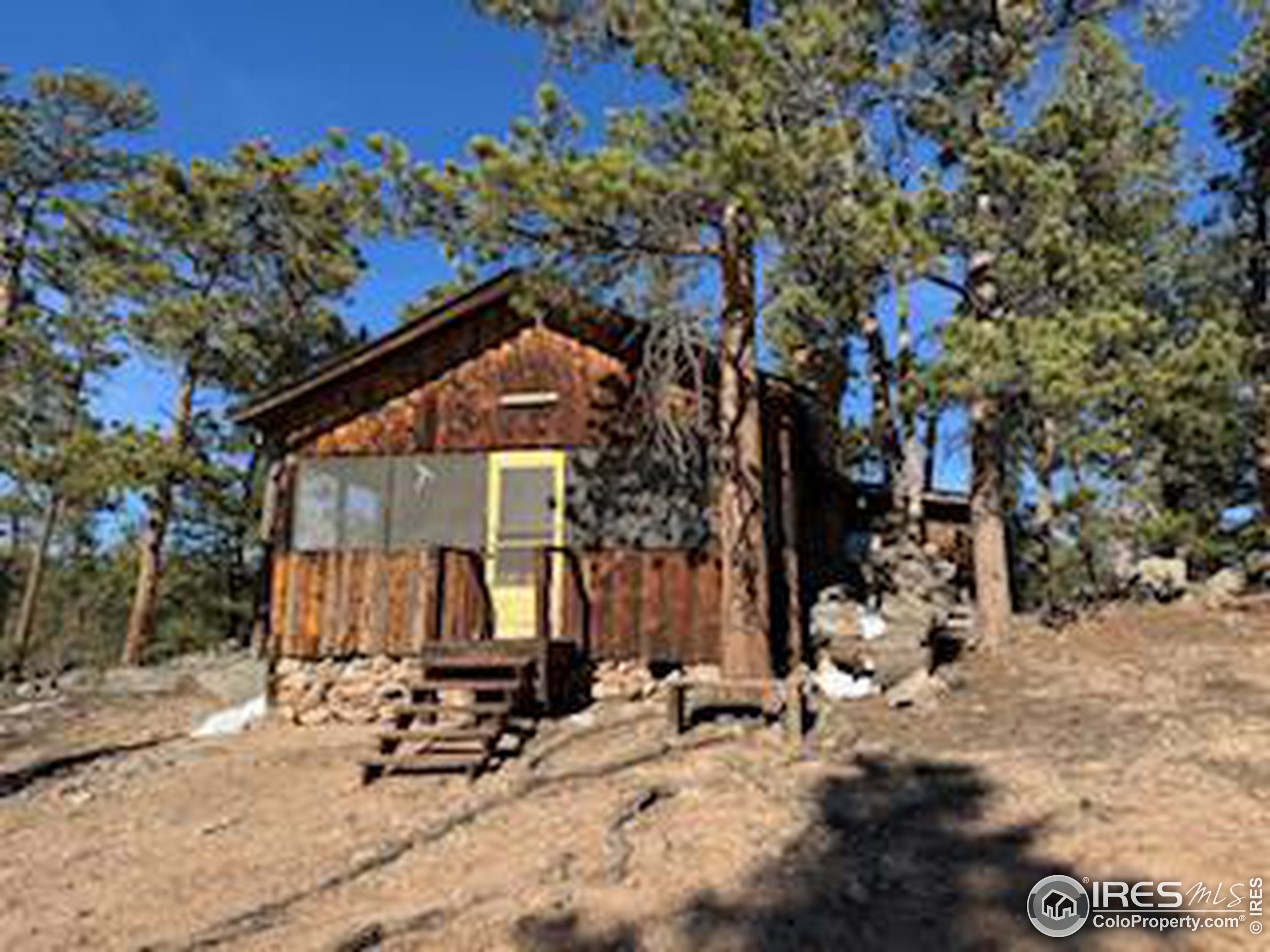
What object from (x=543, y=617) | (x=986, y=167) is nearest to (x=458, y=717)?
(x=543, y=617)

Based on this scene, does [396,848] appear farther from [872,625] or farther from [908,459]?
[908,459]

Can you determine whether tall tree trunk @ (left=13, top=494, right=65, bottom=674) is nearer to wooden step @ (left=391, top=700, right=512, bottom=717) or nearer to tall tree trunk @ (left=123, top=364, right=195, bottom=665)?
tall tree trunk @ (left=123, top=364, right=195, bottom=665)

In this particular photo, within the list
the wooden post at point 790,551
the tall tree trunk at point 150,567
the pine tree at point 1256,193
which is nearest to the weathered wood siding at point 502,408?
the wooden post at point 790,551

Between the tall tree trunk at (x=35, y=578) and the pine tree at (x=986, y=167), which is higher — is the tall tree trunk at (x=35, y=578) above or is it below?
below

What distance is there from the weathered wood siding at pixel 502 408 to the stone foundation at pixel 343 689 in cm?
280

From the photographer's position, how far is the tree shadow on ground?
14.5 ft

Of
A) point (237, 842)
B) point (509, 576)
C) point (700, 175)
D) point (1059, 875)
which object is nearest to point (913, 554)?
point (509, 576)

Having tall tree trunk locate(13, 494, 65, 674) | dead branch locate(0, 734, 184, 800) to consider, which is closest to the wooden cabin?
dead branch locate(0, 734, 184, 800)

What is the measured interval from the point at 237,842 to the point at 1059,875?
6.01 metres

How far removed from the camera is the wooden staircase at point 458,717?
8195 millimetres

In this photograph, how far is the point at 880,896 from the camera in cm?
489

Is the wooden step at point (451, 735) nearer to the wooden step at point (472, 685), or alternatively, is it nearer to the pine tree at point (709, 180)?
the wooden step at point (472, 685)

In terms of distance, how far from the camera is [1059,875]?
4891mm

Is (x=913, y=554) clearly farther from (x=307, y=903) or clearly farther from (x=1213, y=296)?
(x=307, y=903)
